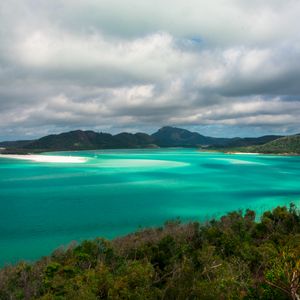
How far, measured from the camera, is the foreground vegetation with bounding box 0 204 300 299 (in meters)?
10.3

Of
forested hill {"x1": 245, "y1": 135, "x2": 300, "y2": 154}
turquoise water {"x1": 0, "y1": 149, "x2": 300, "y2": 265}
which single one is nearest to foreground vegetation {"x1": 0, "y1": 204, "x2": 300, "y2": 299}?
turquoise water {"x1": 0, "y1": 149, "x2": 300, "y2": 265}

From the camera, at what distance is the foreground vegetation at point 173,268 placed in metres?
10.3

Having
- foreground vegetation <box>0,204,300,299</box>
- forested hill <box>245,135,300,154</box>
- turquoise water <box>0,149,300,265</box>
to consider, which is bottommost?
turquoise water <box>0,149,300,265</box>

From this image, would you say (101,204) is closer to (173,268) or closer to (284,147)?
(173,268)

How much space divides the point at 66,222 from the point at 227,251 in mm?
19412

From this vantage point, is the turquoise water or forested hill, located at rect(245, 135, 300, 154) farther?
forested hill, located at rect(245, 135, 300, 154)

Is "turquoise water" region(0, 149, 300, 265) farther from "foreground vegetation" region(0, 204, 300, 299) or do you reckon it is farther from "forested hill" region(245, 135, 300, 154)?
"forested hill" region(245, 135, 300, 154)

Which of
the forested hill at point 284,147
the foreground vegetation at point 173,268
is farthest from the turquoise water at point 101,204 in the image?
the forested hill at point 284,147

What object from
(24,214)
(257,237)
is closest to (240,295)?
(257,237)

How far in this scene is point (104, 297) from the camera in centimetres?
1277

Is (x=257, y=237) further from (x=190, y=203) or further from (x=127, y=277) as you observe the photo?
(x=190, y=203)

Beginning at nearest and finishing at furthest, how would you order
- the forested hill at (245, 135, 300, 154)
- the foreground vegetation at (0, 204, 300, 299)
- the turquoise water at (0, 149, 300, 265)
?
the foreground vegetation at (0, 204, 300, 299), the turquoise water at (0, 149, 300, 265), the forested hill at (245, 135, 300, 154)

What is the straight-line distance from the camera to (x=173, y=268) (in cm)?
1588

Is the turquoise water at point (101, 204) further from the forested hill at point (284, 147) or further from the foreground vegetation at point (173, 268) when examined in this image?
the forested hill at point (284, 147)
